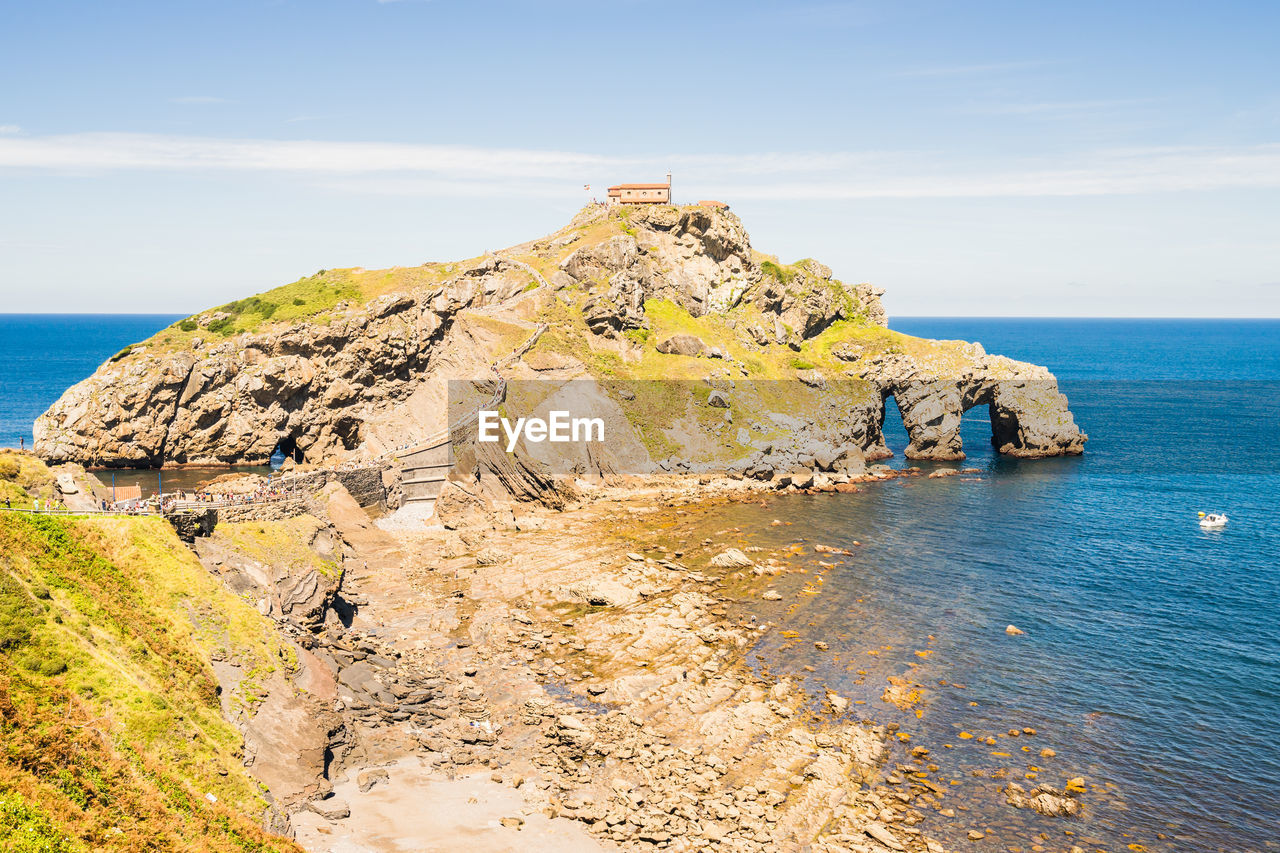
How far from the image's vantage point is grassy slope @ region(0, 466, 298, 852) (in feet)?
72.2

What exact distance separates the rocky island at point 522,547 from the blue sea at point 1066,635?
6.66ft

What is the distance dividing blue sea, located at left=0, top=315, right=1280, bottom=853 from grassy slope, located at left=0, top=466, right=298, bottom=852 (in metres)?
30.8

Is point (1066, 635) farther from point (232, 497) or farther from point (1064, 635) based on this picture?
point (232, 497)

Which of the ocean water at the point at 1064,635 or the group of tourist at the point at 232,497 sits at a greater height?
the group of tourist at the point at 232,497

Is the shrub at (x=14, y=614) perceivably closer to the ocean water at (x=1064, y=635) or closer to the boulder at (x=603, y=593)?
the boulder at (x=603, y=593)

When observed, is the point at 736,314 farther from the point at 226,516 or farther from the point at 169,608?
the point at 169,608

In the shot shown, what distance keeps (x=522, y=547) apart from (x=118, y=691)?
4408cm

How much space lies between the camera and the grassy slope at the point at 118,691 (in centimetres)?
2202

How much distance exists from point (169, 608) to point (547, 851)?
20.6 m

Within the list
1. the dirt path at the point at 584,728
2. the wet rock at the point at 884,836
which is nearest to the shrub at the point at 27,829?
the dirt path at the point at 584,728

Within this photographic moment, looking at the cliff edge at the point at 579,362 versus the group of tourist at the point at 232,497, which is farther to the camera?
the cliff edge at the point at 579,362

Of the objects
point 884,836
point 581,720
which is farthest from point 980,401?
point 884,836

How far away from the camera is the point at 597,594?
59844 millimetres

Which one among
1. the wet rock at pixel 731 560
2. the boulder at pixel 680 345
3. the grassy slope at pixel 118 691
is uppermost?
the boulder at pixel 680 345
